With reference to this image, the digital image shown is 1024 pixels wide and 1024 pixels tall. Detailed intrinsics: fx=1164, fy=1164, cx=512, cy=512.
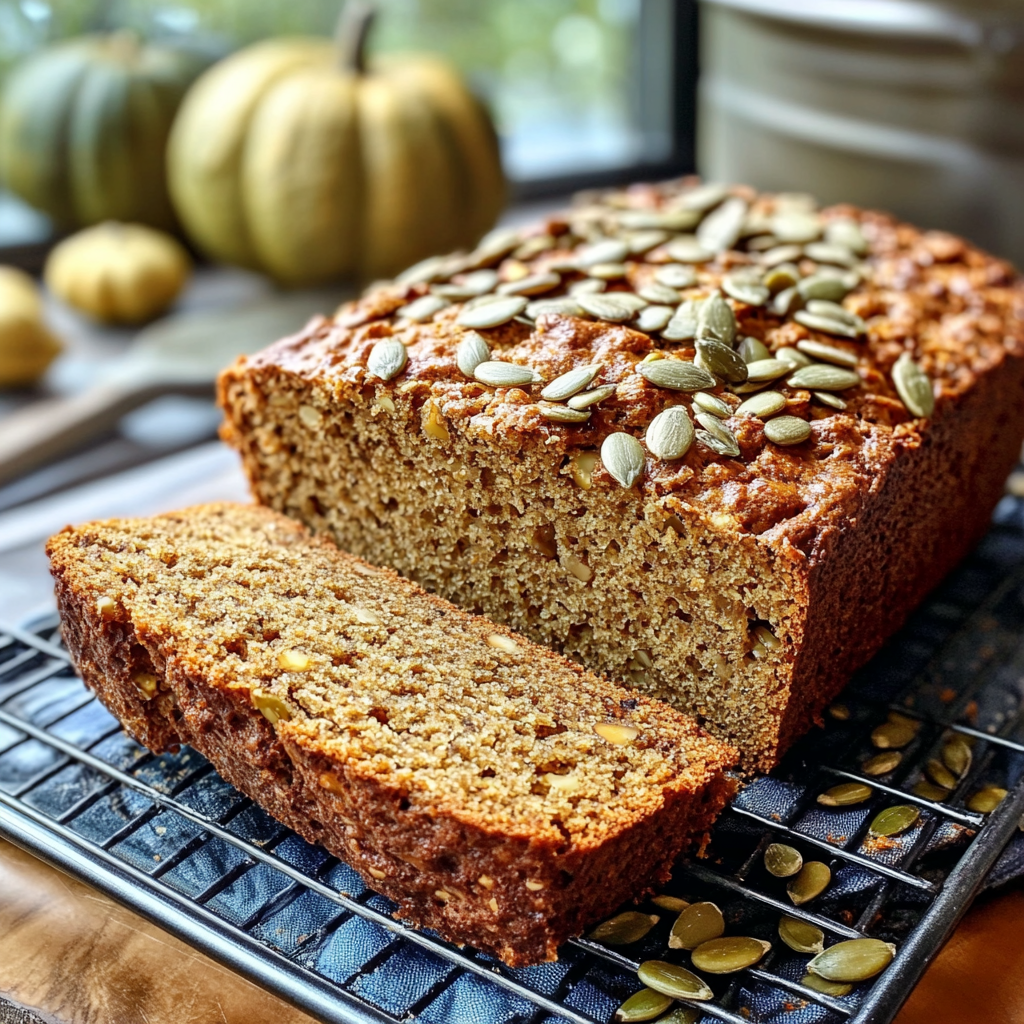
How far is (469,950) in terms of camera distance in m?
2.03

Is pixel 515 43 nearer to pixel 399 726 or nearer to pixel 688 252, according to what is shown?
pixel 688 252

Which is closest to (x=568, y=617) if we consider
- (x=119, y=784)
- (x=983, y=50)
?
(x=119, y=784)

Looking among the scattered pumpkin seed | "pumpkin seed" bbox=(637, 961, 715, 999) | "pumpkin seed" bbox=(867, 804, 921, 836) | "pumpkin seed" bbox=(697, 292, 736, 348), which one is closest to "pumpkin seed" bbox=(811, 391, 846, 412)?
the scattered pumpkin seed

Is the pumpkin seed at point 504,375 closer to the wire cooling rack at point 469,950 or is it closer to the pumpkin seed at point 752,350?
the pumpkin seed at point 752,350

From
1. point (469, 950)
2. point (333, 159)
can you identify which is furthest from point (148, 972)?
point (333, 159)

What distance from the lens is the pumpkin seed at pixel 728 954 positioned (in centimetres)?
198

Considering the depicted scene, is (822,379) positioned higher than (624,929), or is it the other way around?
(822,379)

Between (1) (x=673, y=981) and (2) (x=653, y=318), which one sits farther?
(2) (x=653, y=318)

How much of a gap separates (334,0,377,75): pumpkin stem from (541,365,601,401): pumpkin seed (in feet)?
8.67

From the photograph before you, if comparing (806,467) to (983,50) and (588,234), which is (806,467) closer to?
(588,234)

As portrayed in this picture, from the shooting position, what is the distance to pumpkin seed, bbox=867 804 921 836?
2275 mm

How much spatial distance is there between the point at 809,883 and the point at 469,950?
2.11 ft

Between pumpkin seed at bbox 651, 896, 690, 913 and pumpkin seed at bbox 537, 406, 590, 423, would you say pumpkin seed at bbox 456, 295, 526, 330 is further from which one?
pumpkin seed at bbox 651, 896, 690, 913

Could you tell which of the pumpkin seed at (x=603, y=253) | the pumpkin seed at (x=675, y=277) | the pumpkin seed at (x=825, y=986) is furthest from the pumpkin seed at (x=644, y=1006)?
the pumpkin seed at (x=603, y=253)
